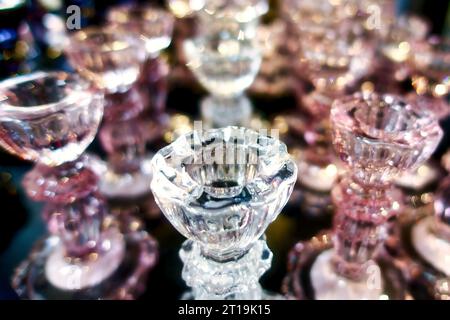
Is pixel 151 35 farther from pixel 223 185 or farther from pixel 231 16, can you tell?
pixel 223 185

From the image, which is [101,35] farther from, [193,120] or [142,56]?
[193,120]

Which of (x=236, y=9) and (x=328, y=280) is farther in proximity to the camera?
(x=236, y=9)

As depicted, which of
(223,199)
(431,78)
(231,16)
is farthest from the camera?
(231,16)

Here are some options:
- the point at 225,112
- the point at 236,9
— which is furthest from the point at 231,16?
the point at 225,112

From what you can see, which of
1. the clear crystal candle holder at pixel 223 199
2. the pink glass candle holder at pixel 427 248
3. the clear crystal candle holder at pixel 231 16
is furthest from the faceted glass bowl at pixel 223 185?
the clear crystal candle holder at pixel 231 16

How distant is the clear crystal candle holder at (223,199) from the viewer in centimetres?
32

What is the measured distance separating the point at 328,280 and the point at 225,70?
0.31 m

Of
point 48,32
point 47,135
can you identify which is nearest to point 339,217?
point 47,135

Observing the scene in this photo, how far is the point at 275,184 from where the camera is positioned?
0.32 metres

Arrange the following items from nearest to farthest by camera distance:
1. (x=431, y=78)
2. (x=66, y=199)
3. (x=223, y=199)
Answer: (x=223, y=199) → (x=66, y=199) → (x=431, y=78)

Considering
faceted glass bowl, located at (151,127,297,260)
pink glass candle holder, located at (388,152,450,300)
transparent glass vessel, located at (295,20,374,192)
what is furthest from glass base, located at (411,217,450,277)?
faceted glass bowl, located at (151,127,297,260)

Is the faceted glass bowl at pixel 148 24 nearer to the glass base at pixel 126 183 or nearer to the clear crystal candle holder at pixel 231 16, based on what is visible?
the clear crystal candle holder at pixel 231 16

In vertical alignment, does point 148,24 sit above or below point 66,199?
above

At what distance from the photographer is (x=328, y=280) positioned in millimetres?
465
